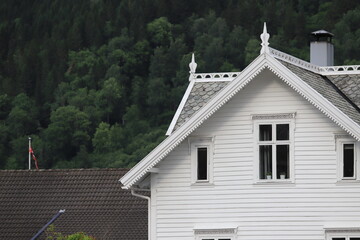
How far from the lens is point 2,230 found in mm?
48281

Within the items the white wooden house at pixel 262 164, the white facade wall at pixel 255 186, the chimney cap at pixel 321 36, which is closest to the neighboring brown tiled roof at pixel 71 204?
the white facade wall at pixel 255 186

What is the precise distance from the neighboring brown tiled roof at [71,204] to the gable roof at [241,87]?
8.06 m

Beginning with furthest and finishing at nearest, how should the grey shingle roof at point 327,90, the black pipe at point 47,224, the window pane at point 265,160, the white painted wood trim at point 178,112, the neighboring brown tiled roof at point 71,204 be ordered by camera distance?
the black pipe at point 47,224, the neighboring brown tiled roof at point 71,204, the white painted wood trim at point 178,112, the window pane at point 265,160, the grey shingle roof at point 327,90

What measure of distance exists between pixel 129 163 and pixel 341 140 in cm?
10948

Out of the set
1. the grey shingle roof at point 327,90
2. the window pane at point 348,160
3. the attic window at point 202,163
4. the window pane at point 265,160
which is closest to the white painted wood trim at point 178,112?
the attic window at point 202,163

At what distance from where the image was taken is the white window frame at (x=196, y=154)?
38562 mm

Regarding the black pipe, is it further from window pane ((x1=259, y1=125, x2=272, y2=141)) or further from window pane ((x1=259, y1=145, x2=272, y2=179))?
window pane ((x1=259, y1=125, x2=272, y2=141))

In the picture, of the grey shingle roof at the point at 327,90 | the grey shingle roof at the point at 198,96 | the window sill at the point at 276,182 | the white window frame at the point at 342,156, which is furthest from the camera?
the grey shingle roof at the point at 198,96

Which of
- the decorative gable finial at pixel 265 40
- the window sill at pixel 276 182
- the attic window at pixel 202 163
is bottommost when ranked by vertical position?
the window sill at pixel 276 182

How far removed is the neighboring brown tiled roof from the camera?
47.1 metres

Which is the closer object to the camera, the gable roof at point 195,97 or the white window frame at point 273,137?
the white window frame at point 273,137

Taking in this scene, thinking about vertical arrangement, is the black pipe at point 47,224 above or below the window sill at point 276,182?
below

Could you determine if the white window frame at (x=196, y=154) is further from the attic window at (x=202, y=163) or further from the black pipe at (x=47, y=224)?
the black pipe at (x=47, y=224)

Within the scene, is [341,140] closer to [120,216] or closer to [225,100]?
[225,100]
